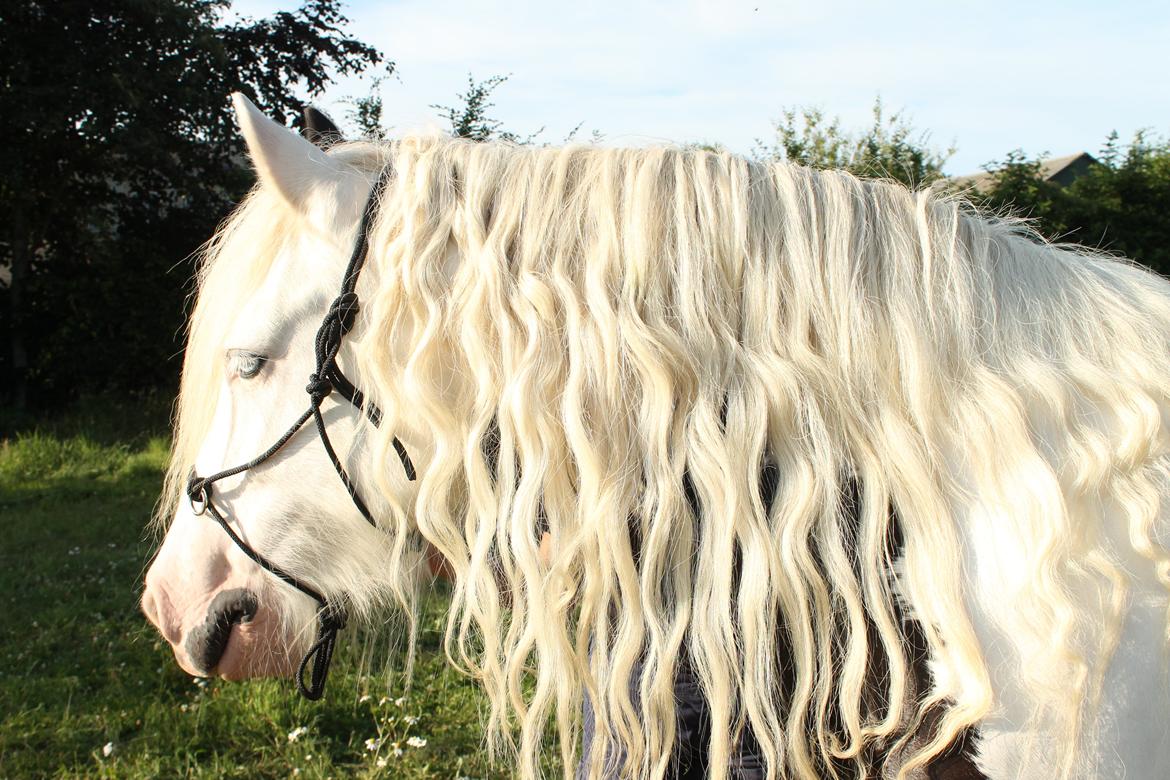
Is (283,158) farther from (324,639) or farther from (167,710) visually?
(167,710)

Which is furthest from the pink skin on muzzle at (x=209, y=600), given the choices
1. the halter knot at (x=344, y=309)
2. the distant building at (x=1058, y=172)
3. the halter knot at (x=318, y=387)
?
the distant building at (x=1058, y=172)

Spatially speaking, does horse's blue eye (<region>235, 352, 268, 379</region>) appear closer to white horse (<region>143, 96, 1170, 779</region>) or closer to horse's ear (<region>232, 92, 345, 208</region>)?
white horse (<region>143, 96, 1170, 779</region>)

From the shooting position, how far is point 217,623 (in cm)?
152

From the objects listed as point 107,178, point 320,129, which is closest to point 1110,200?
point 320,129

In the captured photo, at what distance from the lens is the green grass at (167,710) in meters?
A: 2.83

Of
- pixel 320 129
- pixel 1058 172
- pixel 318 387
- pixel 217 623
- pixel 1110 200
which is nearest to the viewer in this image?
pixel 318 387

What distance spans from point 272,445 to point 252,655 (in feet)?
1.37

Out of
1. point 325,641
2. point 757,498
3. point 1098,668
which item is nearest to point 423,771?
point 325,641

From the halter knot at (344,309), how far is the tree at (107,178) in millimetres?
8864

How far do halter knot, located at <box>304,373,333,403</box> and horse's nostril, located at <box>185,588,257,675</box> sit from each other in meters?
0.40

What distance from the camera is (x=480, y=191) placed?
1426 millimetres

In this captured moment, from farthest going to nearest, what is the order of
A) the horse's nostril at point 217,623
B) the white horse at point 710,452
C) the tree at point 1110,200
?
the tree at point 1110,200 < the horse's nostril at point 217,623 < the white horse at point 710,452

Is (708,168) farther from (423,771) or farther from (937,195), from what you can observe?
(423,771)

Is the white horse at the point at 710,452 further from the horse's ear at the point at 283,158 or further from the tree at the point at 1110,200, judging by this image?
the tree at the point at 1110,200
